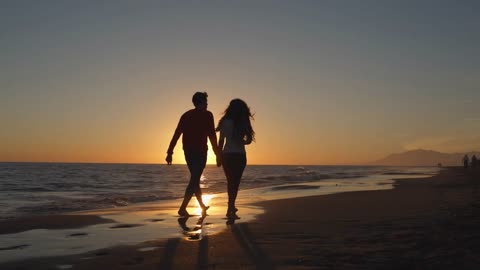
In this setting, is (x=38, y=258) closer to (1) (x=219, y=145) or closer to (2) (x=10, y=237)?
(2) (x=10, y=237)

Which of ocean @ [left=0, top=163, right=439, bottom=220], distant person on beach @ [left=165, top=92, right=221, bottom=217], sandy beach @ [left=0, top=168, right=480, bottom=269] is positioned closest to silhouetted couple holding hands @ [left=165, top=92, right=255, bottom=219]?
distant person on beach @ [left=165, top=92, right=221, bottom=217]

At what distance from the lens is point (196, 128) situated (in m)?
7.92

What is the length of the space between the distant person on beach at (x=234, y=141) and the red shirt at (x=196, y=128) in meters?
0.27

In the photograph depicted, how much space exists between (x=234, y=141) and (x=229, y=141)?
0.09 metres

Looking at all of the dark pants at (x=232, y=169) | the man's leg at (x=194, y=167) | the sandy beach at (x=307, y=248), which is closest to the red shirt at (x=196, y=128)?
the man's leg at (x=194, y=167)

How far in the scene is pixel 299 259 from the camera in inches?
167

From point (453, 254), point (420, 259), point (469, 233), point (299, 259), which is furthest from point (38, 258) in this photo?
point (469, 233)

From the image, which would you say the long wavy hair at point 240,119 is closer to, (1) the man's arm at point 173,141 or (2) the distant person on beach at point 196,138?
(2) the distant person on beach at point 196,138

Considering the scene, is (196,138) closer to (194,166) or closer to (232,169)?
(194,166)

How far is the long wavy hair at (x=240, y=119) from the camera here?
807 cm

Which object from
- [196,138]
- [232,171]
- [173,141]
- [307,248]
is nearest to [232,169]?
[232,171]

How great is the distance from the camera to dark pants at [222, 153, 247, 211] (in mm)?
7905

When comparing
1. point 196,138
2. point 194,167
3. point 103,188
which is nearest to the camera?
point 194,167

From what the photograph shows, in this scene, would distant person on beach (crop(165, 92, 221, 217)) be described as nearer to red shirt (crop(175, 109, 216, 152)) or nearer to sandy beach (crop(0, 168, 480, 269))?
red shirt (crop(175, 109, 216, 152))
